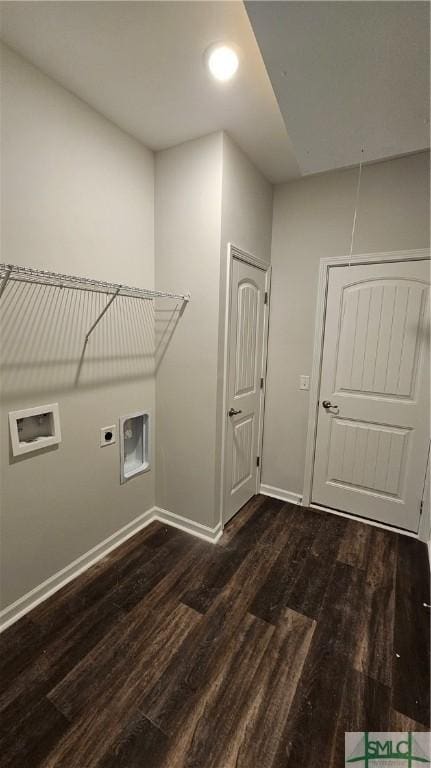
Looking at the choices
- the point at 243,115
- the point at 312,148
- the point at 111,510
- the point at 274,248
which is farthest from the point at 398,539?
the point at 243,115

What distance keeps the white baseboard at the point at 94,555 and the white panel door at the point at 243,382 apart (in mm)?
228

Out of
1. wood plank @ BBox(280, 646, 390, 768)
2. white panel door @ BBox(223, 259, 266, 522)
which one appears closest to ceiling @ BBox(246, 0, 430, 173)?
white panel door @ BBox(223, 259, 266, 522)

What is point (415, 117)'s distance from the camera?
1.39m

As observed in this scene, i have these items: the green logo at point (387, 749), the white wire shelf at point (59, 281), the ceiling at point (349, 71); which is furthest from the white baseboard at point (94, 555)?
the ceiling at point (349, 71)

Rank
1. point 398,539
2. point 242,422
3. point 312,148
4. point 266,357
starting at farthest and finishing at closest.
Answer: point 266,357 → point 242,422 → point 398,539 → point 312,148

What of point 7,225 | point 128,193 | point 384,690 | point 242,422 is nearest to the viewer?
point 384,690

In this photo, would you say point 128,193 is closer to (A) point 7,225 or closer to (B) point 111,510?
(A) point 7,225

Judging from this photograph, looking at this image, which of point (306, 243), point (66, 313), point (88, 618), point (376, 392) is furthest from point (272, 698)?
point (306, 243)

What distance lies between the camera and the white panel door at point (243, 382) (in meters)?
2.29

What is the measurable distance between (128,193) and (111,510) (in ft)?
6.88

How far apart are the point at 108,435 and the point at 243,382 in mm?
1078

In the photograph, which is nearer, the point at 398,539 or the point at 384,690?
the point at 384,690

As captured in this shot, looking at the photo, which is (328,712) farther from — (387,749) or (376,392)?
(376,392)

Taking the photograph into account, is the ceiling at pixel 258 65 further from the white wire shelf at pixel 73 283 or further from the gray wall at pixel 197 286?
the white wire shelf at pixel 73 283
